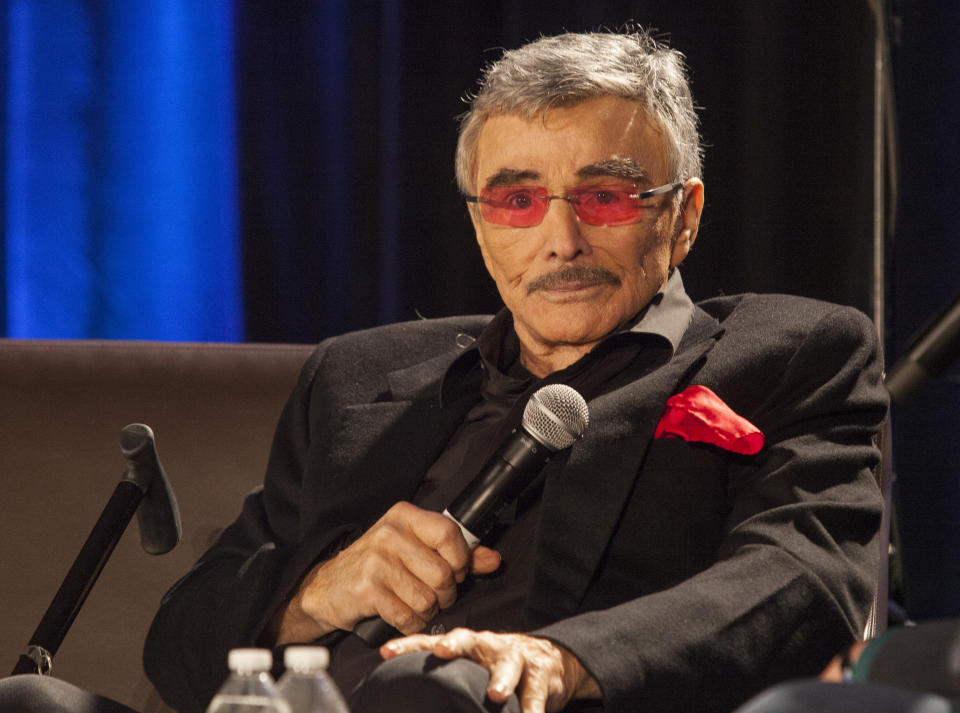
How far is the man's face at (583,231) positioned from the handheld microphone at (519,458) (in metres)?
0.49

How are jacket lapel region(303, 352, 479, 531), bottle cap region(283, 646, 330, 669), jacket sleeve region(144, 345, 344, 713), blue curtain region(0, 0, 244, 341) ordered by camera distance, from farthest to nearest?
blue curtain region(0, 0, 244, 341)
jacket lapel region(303, 352, 479, 531)
jacket sleeve region(144, 345, 344, 713)
bottle cap region(283, 646, 330, 669)

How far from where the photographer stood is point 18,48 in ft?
9.72

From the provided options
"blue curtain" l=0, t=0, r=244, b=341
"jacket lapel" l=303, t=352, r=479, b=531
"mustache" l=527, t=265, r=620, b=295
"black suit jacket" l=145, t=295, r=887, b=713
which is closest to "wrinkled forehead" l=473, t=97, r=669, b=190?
"mustache" l=527, t=265, r=620, b=295

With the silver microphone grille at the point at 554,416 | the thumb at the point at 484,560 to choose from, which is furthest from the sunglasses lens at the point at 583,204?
the thumb at the point at 484,560

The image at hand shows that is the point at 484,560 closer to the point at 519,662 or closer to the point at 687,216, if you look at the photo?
the point at 519,662

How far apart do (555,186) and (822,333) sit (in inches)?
18.7

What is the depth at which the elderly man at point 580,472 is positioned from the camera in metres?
1.36

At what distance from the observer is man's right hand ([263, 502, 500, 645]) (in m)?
1.41

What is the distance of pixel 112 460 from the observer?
2.20 m

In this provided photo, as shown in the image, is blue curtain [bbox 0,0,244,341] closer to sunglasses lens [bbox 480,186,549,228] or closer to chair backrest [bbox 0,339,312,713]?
chair backrest [bbox 0,339,312,713]

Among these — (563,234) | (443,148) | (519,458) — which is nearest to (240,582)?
(519,458)

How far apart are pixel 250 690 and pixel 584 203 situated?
45.3 inches

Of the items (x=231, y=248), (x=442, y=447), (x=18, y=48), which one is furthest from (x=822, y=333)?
(x=18, y=48)

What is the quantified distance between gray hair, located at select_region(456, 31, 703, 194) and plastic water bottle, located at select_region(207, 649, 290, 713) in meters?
1.20
